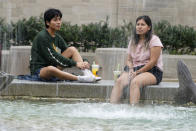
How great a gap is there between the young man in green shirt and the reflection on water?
1.90 feet

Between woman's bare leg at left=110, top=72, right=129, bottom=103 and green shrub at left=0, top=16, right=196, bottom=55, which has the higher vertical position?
green shrub at left=0, top=16, right=196, bottom=55

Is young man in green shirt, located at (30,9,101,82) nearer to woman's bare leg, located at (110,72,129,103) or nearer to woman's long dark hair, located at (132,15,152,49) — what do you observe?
woman's bare leg, located at (110,72,129,103)

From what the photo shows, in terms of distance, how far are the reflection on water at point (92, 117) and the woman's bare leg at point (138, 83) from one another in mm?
153

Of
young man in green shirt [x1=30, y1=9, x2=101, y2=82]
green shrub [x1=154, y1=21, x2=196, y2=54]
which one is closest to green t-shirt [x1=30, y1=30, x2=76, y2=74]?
young man in green shirt [x1=30, y1=9, x2=101, y2=82]

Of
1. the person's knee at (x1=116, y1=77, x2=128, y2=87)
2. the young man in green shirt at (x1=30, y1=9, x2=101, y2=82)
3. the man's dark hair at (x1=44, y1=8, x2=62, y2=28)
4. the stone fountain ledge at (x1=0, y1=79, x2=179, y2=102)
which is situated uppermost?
the man's dark hair at (x1=44, y1=8, x2=62, y2=28)

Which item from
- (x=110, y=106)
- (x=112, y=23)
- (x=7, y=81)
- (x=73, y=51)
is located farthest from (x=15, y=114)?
(x=112, y=23)

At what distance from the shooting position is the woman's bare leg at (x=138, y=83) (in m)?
8.67

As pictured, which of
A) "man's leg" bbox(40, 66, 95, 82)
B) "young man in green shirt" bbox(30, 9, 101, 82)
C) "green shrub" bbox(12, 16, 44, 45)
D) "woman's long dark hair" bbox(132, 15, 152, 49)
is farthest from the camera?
"green shrub" bbox(12, 16, 44, 45)

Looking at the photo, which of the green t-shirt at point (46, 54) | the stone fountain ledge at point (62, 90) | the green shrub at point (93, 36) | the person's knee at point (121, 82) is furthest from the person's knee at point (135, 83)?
the green shrub at point (93, 36)

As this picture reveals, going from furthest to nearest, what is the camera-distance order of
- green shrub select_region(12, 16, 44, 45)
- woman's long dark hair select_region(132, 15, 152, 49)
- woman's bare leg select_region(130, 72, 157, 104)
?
green shrub select_region(12, 16, 44, 45), woman's long dark hair select_region(132, 15, 152, 49), woman's bare leg select_region(130, 72, 157, 104)

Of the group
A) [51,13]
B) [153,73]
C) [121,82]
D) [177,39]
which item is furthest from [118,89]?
[177,39]

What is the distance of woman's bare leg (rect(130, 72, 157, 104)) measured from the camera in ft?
28.5

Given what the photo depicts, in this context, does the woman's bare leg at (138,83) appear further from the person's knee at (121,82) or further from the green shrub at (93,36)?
the green shrub at (93,36)

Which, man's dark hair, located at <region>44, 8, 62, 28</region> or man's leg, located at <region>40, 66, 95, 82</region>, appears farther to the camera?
man's dark hair, located at <region>44, 8, 62, 28</region>
